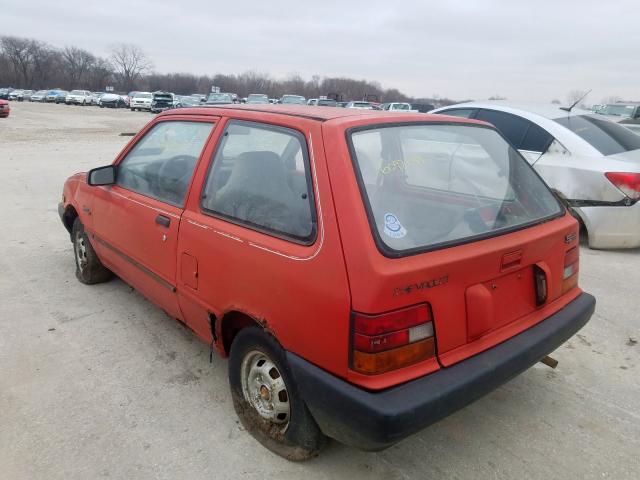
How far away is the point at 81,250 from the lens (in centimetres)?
438

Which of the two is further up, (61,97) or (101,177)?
(61,97)

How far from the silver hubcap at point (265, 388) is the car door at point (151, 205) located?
29.3 inches

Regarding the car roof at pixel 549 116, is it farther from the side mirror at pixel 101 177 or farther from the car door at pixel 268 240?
the side mirror at pixel 101 177

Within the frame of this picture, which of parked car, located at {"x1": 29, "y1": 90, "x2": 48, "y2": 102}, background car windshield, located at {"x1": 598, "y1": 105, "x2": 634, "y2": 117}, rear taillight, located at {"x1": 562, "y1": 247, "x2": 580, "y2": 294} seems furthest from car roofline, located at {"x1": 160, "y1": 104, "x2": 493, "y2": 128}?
parked car, located at {"x1": 29, "y1": 90, "x2": 48, "y2": 102}

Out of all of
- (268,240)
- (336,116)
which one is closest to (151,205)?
(268,240)

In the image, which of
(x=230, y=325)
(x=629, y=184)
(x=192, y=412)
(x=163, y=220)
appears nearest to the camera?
(x=230, y=325)

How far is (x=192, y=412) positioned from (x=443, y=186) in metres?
1.87

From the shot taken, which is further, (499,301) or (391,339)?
(499,301)

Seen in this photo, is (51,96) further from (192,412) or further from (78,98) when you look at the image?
(192,412)

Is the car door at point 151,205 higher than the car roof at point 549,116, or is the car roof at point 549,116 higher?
the car roof at point 549,116

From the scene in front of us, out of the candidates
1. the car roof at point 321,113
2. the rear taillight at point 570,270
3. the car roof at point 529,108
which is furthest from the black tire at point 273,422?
the car roof at point 529,108

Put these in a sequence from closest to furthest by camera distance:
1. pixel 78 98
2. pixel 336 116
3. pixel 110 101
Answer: pixel 336 116
pixel 110 101
pixel 78 98

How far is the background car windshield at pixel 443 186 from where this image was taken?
2066 millimetres

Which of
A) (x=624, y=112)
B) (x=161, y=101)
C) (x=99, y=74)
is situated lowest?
(x=624, y=112)
